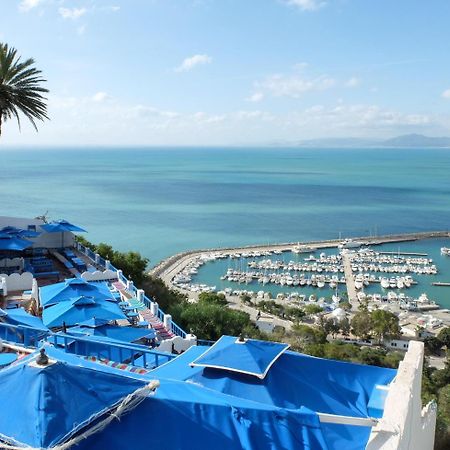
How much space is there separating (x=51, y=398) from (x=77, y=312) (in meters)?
7.66

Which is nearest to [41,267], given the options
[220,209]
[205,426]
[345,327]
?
[205,426]

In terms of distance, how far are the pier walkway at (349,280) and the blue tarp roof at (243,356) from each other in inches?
1536

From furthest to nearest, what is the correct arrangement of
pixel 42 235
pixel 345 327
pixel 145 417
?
1. pixel 345 327
2. pixel 42 235
3. pixel 145 417

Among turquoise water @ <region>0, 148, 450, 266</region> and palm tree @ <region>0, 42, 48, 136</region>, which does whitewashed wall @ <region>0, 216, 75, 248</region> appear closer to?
palm tree @ <region>0, 42, 48, 136</region>

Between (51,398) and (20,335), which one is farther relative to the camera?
(20,335)

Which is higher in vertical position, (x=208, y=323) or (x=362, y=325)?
(x=208, y=323)

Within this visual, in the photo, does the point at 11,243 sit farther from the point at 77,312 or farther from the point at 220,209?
the point at 220,209

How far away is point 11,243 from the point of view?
57.9 ft

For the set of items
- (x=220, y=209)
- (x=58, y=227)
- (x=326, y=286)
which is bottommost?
(x=326, y=286)

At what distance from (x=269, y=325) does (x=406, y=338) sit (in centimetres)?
1007

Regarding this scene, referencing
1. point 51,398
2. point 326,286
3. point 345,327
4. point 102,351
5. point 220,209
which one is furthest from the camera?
point 220,209

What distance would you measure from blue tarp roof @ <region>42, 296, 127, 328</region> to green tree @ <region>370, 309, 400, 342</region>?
84.6ft

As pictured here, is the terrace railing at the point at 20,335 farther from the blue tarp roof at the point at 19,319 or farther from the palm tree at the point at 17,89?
the palm tree at the point at 17,89

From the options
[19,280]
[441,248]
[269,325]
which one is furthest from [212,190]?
[19,280]
